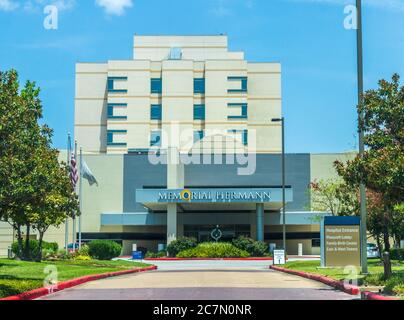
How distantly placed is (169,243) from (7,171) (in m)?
46.8

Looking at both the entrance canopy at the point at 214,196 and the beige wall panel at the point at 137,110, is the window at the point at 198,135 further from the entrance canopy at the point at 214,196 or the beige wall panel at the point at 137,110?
the entrance canopy at the point at 214,196

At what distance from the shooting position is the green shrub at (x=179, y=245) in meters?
65.4

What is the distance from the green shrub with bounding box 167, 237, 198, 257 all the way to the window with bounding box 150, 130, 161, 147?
111 ft

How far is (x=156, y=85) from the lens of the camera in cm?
9962

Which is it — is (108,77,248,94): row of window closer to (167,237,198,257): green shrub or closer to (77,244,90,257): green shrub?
(167,237,198,257): green shrub

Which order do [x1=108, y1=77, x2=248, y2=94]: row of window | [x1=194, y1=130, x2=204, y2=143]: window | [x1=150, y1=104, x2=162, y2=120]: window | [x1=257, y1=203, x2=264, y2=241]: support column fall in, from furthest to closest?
[x1=150, y1=104, x2=162, y2=120]: window
[x1=108, y1=77, x2=248, y2=94]: row of window
[x1=194, y1=130, x2=204, y2=143]: window
[x1=257, y1=203, x2=264, y2=241]: support column

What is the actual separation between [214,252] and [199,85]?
40.7 metres

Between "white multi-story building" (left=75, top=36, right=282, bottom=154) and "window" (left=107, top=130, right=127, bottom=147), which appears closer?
"white multi-story building" (left=75, top=36, right=282, bottom=154)

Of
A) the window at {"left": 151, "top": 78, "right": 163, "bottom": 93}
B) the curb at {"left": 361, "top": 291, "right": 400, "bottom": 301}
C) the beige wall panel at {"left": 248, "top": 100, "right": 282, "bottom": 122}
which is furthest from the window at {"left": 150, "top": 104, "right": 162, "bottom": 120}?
the curb at {"left": 361, "top": 291, "right": 400, "bottom": 301}

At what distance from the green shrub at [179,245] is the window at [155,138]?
33.8m

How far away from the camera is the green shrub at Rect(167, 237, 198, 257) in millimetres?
65375

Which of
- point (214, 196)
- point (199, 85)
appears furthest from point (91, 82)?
point (214, 196)

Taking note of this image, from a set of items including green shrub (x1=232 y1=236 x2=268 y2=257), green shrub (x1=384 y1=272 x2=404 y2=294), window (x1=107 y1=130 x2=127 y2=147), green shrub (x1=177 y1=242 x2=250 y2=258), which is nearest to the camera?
green shrub (x1=384 y1=272 x2=404 y2=294)
